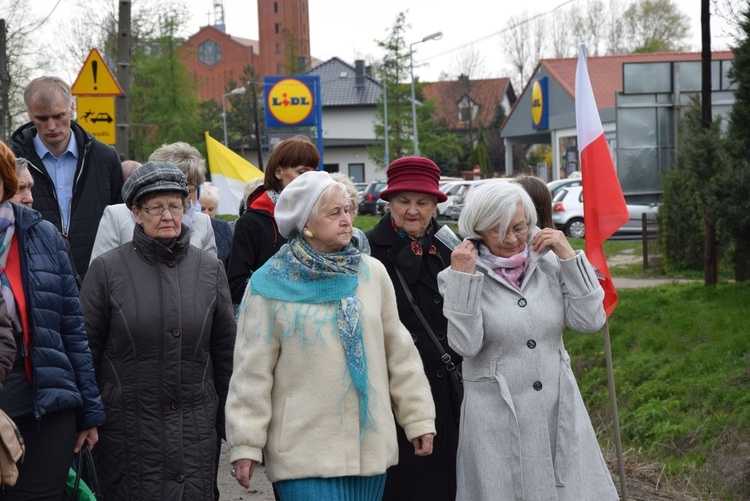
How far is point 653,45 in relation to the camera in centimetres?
7538

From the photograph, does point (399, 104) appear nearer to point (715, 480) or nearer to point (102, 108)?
point (102, 108)

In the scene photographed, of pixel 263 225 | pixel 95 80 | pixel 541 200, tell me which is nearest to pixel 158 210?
pixel 263 225

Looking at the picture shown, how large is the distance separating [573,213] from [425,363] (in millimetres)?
23256

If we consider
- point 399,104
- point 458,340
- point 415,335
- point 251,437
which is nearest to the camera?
point 251,437

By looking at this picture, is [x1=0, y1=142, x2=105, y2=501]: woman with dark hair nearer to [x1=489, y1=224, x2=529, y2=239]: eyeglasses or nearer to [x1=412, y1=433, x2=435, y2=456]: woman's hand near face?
[x1=412, y1=433, x2=435, y2=456]: woman's hand near face

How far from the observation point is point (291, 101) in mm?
26641

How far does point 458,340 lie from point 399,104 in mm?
51250

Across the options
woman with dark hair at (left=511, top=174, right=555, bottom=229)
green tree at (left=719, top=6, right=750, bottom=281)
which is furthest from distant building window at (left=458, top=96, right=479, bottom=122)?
woman with dark hair at (left=511, top=174, right=555, bottom=229)

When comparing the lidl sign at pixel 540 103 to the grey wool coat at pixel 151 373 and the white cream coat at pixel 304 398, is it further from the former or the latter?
the white cream coat at pixel 304 398

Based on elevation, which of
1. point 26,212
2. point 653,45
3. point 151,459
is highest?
point 653,45

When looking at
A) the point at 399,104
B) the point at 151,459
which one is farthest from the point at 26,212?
the point at 399,104

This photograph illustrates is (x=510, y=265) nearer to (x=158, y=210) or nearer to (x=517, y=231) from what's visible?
(x=517, y=231)

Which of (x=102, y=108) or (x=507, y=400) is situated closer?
(x=507, y=400)

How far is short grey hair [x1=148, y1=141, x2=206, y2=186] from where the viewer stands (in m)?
6.30
